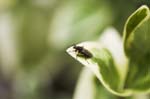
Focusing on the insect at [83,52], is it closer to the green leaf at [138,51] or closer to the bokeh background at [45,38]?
the green leaf at [138,51]

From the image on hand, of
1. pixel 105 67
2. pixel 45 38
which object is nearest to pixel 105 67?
pixel 105 67

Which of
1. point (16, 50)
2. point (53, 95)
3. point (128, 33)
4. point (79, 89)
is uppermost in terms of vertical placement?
point (128, 33)

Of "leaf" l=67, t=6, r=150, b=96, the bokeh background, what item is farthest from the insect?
the bokeh background

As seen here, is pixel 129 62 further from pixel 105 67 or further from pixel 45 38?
pixel 45 38

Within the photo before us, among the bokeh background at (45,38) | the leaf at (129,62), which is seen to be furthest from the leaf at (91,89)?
the bokeh background at (45,38)

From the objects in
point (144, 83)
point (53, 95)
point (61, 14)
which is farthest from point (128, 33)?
point (53, 95)

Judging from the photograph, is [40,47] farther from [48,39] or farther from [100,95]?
[100,95]

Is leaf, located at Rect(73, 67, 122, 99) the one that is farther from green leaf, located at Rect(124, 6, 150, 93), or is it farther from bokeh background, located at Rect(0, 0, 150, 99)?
bokeh background, located at Rect(0, 0, 150, 99)
